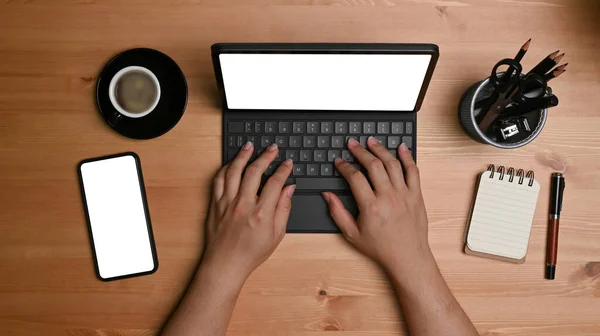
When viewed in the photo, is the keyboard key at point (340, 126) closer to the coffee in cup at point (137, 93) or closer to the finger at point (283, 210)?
the finger at point (283, 210)

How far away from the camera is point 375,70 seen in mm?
704

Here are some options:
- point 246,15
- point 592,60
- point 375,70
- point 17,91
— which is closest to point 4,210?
point 17,91

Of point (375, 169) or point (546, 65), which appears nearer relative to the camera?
point (546, 65)

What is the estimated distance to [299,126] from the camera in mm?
798

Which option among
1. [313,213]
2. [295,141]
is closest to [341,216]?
[313,213]

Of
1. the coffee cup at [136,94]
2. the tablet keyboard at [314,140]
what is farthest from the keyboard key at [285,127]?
the coffee cup at [136,94]

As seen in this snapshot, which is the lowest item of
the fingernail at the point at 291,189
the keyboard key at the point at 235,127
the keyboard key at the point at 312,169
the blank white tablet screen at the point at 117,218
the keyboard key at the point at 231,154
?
the blank white tablet screen at the point at 117,218

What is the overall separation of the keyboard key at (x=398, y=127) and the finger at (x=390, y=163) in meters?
0.04

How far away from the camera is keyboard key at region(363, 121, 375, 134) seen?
2.62ft

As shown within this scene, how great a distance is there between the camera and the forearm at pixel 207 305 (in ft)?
2.46

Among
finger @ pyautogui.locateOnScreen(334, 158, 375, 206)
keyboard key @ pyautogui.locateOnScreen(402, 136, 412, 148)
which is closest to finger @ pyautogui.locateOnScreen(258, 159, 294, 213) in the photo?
finger @ pyautogui.locateOnScreen(334, 158, 375, 206)

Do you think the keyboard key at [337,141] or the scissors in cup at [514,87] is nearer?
the scissors in cup at [514,87]

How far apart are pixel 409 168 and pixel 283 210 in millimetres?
226

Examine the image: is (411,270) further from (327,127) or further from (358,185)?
(327,127)
